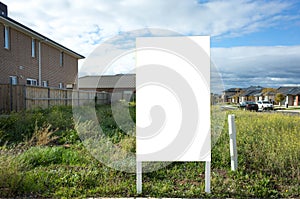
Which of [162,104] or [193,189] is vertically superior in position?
[162,104]

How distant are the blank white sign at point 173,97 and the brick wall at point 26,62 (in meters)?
14.3

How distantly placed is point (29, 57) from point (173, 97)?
17.2m

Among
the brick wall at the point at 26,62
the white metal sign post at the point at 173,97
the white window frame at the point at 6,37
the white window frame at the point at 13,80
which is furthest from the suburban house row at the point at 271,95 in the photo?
the white metal sign post at the point at 173,97

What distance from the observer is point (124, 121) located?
8117mm

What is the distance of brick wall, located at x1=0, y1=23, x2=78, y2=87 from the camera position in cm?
1524

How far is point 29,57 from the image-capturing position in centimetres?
1788

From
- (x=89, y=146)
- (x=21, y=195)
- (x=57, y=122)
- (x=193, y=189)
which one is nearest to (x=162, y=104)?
(x=193, y=189)

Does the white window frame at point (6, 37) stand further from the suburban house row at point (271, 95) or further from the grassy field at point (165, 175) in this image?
the suburban house row at point (271, 95)

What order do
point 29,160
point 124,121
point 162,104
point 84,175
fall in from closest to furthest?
1. point 162,104
2. point 84,175
3. point 29,160
4. point 124,121

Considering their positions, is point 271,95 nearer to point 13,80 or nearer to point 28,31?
point 28,31

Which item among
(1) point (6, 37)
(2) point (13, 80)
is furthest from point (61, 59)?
(1) point (6, 37)

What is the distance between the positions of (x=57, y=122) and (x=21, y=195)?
4945mm

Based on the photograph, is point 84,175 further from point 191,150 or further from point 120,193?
point 191,150

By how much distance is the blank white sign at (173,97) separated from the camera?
360 cm
